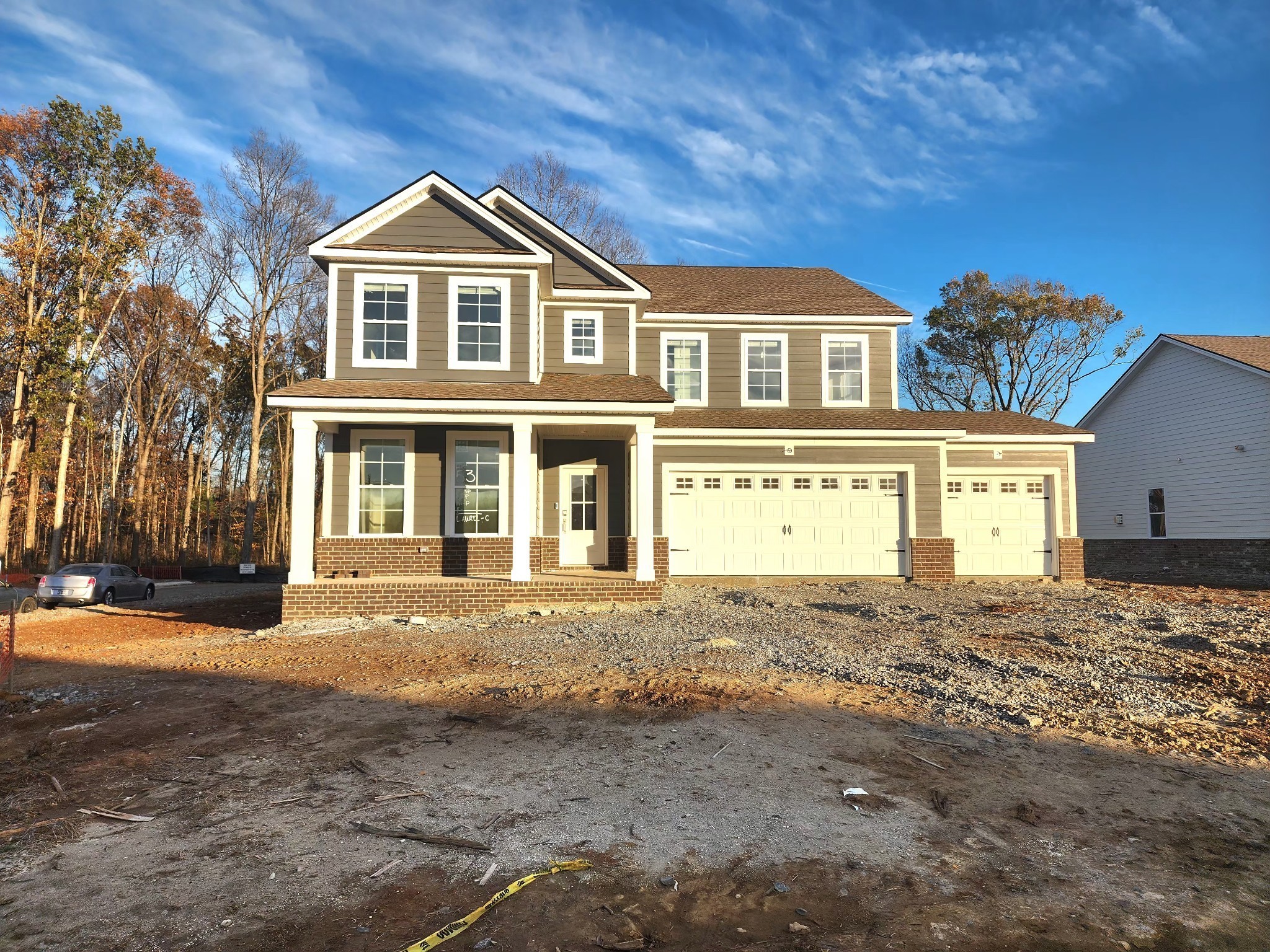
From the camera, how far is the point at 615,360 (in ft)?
50.2

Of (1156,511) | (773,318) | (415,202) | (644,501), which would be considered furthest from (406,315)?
(1156,511)

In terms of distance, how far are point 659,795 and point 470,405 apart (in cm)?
848

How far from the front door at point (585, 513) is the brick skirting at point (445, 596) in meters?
2.75

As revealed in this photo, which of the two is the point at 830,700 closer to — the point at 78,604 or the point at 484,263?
the point at 484,263

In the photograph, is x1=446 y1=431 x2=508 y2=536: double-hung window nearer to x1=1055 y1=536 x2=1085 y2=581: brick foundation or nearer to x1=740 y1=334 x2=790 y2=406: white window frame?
x1=740 y1=334 x2=790 y2=406: white window frame

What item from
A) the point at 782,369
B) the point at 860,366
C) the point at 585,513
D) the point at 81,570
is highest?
the point at 860,366

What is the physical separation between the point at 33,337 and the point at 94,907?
2281 centimetres

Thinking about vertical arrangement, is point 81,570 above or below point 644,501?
below

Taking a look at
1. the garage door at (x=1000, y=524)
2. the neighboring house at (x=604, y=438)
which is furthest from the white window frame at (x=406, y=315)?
the garage door at (x=1000, y=524)

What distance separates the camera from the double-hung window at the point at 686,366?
647 inches

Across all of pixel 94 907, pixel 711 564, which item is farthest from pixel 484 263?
pixel 94 907

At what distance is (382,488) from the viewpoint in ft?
43.6

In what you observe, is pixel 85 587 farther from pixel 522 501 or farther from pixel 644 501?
pixel 644 501

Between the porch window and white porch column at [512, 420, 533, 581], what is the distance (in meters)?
2.78
